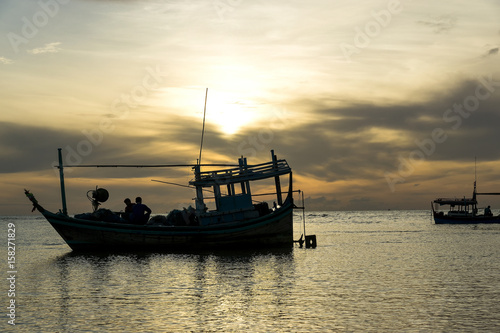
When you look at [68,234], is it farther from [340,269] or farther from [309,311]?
[309,311]

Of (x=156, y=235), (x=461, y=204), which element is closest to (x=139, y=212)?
(x=156, y=235)

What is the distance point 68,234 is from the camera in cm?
3191

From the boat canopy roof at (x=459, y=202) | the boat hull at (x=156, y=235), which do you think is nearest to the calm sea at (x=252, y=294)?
the boat hull at (x=156, y=235)

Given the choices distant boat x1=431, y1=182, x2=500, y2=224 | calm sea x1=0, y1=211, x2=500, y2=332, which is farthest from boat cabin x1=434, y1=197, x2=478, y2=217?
calm sea x1=0, y1=211, x2=500, y2=332

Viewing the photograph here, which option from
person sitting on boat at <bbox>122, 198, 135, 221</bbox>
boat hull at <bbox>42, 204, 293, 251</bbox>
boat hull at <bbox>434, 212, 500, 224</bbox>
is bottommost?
boat hull at <bbox>434, 212, 500, 224</bbox>

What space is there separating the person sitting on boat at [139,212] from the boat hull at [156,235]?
2.06 feet

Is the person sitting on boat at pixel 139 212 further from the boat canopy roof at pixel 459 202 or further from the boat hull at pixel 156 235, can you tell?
the boat canopy roof at pixel 459 202

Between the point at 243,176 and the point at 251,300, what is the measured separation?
50.0ft

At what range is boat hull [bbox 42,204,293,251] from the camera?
31.3 m

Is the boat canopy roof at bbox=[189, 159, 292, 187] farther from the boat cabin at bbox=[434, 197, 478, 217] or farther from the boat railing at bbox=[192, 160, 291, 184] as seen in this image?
the boat cabin at bbox=[434, 197, 478, 217]

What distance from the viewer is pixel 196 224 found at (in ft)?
107

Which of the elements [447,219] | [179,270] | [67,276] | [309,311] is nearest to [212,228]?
[179,270]

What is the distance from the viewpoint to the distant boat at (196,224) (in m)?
31.4

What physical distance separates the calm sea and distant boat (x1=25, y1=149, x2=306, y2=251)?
6.21 ft
